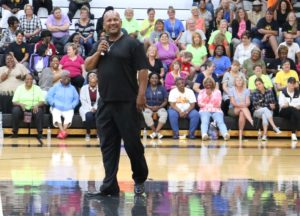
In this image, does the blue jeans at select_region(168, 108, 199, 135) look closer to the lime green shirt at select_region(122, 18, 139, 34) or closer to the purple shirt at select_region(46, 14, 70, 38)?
the lime green shirt at select_region(122, 18, 139, 34)

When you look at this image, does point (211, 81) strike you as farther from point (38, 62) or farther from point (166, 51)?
point (38, 62)

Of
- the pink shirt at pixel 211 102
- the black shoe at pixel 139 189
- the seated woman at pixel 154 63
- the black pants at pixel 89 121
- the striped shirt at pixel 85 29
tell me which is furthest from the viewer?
the striped shirt at pixel 85 29

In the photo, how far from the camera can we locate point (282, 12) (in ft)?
73.8

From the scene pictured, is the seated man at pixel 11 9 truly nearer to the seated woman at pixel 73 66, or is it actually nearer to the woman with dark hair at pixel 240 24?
the seated woman at pixel 73 66

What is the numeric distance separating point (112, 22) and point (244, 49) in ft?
39.7

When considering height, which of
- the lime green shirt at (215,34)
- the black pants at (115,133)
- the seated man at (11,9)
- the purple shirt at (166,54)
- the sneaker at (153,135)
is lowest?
the sneaker at (153,135)

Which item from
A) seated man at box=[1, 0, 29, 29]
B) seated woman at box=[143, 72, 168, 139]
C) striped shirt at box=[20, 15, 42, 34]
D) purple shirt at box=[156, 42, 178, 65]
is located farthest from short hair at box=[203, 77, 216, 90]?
seated man at box=[1, 0, 29, 29]

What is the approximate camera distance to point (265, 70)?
66.5ft

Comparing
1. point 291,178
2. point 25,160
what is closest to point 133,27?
point 25,160

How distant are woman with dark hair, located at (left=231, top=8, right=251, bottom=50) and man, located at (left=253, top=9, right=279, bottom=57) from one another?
0.31 m

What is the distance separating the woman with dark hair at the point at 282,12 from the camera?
22359mm

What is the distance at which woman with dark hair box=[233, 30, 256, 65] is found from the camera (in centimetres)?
2078

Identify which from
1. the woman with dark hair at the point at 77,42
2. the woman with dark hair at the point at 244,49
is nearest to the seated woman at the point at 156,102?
the woman with dark hair at the point at 77,42

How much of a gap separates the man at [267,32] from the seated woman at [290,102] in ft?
8.47
